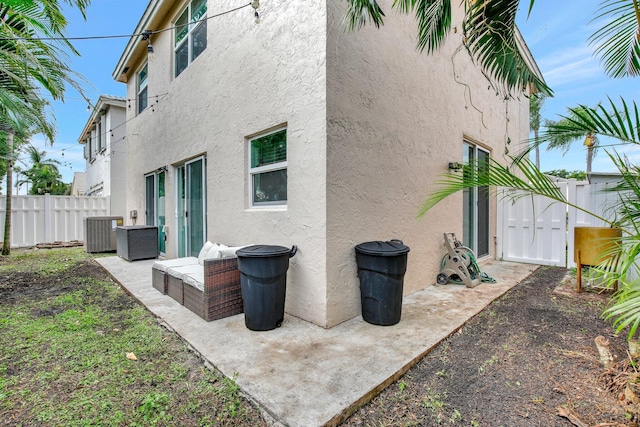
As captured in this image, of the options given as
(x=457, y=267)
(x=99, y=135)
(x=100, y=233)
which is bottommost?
(x=457, y=267)

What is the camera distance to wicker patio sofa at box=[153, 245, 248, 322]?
3.75 m

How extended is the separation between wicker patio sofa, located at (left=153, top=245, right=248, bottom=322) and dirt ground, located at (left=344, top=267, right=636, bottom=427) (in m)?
2.26

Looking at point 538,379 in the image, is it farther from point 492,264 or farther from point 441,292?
point 492,264

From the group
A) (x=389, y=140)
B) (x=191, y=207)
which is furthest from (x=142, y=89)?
(x=389, y=140)

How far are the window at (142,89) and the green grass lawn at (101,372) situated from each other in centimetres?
646

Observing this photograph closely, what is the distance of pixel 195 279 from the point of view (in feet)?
13.3

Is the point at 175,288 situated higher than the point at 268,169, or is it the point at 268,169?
the point at 268,169

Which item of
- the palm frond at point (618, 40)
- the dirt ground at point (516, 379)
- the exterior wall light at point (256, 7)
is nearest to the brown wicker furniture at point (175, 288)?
the dirt ground at point (516, 379)

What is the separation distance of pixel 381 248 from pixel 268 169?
77.5 inches

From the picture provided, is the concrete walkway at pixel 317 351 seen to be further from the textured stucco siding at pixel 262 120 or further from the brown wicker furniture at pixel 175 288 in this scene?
the textured stucco siding at pixel 262 120

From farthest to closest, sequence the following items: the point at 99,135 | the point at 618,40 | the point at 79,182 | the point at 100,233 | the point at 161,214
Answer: the point at 79,182
the point at 99,135
the point at 100,233
the point at 161,214
the point at 618,40

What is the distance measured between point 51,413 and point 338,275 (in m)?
2.62

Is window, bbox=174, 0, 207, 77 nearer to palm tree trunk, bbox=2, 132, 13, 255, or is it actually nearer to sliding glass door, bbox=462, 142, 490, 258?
sliding glass door, bbox=462, 142, 490, 258

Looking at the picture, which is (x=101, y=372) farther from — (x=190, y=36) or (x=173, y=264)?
(x=190, y=36)
